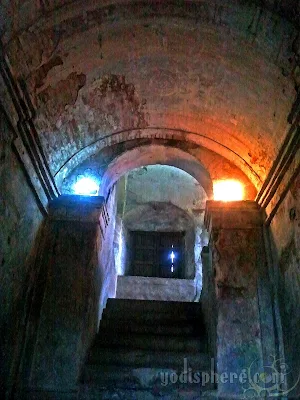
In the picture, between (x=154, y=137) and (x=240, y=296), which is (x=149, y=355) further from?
(x=154, y=137)

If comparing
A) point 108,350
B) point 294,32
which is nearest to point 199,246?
point 108,350

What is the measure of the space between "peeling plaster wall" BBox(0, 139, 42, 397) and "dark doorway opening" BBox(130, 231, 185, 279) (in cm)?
642

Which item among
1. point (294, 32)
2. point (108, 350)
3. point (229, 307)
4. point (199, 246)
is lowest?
point (108, 350)

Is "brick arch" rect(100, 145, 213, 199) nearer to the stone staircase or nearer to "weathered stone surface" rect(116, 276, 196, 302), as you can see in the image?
the stone staircase

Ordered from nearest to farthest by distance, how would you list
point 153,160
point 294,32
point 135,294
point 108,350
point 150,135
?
1. point 294,32
2. point 108,350
3. point 150,135
4. point 153,160
5. point 135,294

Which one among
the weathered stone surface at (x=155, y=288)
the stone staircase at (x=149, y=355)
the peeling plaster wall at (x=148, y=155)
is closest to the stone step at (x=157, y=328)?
the stone staircase at (x=149, y=355)

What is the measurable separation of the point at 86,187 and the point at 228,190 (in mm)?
2082

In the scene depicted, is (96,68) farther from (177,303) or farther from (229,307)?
(177,303)

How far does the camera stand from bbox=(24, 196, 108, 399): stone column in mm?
4383

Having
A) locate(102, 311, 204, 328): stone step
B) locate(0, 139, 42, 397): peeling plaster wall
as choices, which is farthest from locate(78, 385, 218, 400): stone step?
locate(102, 311, 204, 328): stone step

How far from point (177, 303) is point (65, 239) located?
2271mm

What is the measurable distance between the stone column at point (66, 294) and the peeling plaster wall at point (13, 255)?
0.22 meters

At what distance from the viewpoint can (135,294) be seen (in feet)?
33.0

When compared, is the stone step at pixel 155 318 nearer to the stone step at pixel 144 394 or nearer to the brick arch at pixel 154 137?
the stone step at pixel 144 394
